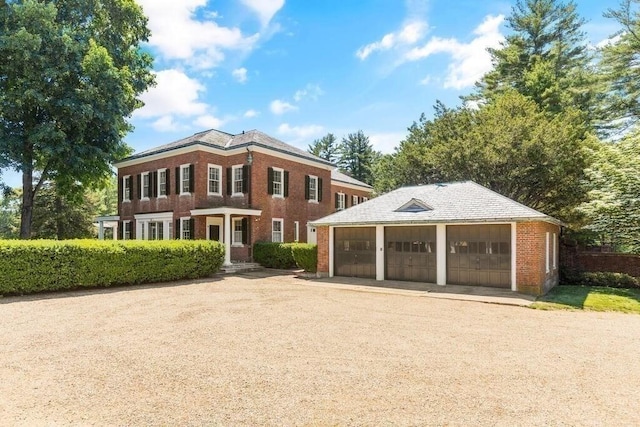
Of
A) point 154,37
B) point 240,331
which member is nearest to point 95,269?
point 240,331

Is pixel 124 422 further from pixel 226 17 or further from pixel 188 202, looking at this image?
pixel 188 202

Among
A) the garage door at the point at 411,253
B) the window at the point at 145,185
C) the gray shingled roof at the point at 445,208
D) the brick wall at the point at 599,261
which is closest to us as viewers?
the gray shingled roof at the point at 445,208

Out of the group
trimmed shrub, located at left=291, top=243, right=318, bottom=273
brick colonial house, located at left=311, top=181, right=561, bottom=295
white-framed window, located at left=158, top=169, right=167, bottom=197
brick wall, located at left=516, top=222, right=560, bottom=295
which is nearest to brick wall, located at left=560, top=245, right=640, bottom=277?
brick colonial house, located at left=311, top=181, right=561, bottom=295

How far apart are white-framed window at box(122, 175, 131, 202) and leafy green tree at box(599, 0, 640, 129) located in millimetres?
33494

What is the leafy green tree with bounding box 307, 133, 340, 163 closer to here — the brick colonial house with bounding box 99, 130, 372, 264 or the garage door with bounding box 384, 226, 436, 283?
the brick colonial house with bounding box 99, 130, 372, 264

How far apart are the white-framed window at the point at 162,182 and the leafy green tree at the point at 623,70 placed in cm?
3034

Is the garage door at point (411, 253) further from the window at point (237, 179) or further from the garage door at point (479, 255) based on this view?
the window at point (237, 179)

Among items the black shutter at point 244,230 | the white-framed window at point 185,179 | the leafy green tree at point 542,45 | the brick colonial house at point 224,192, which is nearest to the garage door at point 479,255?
the brick colonial house at point 224,192

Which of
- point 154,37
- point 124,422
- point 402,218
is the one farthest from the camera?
point 154,37

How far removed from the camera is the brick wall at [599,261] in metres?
16.7

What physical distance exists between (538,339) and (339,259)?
33.3 ft

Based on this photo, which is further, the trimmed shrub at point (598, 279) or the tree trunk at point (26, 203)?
the tree trunk at point (26, 203)

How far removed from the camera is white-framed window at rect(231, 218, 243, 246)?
21438 mm

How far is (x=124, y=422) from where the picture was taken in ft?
12.5
